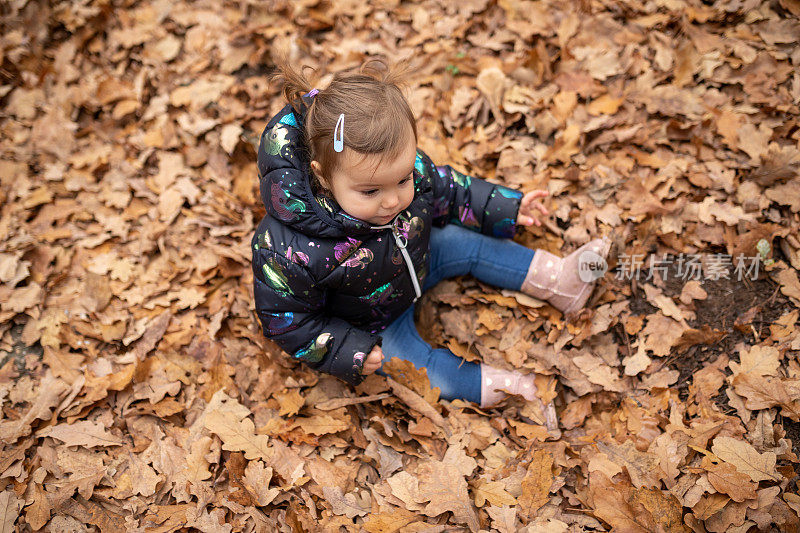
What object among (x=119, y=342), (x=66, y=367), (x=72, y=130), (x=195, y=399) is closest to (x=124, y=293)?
(x=119, y=342)

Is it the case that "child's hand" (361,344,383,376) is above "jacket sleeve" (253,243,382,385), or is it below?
below

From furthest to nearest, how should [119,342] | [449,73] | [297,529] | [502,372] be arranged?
[449,73], [119,342], [502,372], [297,529]

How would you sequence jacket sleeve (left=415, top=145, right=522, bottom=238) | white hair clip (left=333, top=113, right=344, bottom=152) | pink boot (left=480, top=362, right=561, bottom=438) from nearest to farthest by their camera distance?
white hair clip (left=333, top=113, right=344, bottom=152), pink boot (left=480, top=362, right=561, bottom=438), jacket sleeve (left=415, top=145, right=522, bottom=238)

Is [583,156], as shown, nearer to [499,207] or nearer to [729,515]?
[499,207]

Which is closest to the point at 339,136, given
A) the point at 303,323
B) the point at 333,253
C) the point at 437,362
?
the point at 333,253

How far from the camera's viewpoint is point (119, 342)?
3.09 meters

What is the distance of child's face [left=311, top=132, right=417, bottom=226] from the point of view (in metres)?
2.08

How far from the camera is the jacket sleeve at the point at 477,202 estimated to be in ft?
9.45

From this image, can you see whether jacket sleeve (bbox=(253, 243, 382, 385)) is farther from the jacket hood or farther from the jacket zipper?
the jacket zipper

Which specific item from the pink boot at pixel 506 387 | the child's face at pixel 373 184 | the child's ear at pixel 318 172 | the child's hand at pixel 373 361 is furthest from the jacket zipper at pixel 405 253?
the pink boot at pixel 506 387

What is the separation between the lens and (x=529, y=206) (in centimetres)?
299

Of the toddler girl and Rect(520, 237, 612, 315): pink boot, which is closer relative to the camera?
the toddler girl

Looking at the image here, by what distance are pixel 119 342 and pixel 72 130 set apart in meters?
1.81

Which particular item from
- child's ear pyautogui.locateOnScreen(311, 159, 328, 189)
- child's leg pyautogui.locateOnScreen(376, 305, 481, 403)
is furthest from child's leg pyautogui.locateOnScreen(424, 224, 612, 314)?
child's ear pyautogui.locateOnScreen(311, 159, 328, 189)
